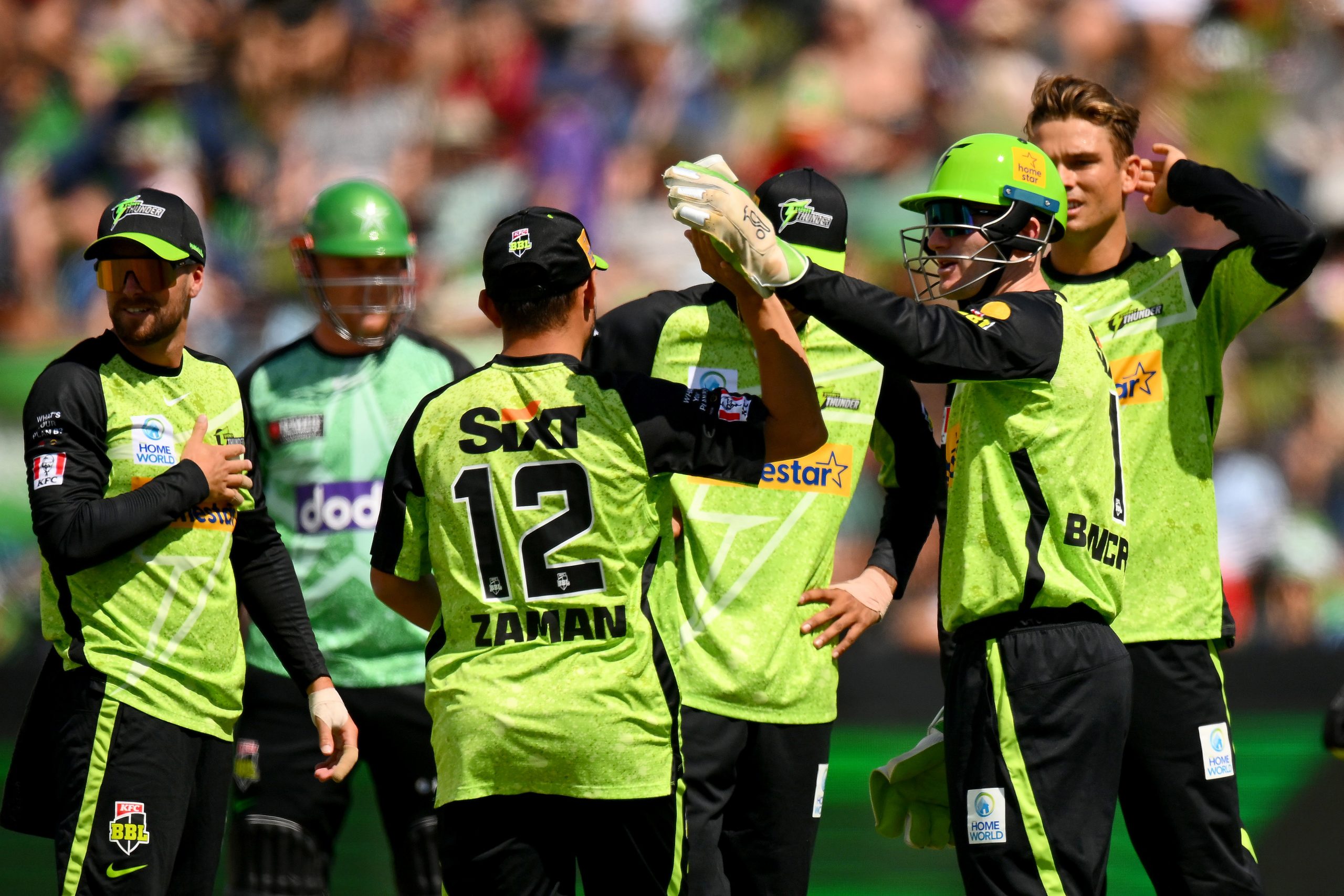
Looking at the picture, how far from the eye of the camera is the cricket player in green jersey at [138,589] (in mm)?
3766

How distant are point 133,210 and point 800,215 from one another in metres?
1.83

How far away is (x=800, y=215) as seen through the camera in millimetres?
4336

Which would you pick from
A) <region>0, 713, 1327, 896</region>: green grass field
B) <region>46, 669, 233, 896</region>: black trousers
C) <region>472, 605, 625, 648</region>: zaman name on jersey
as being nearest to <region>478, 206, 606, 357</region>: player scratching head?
<region>472, 605, 625, 648</region>: zaman name on jersey

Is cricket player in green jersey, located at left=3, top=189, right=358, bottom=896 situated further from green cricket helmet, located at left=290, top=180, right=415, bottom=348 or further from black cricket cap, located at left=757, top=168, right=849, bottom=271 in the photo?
black cricket cap, located at left=757, top=168, right=849, bottom=271

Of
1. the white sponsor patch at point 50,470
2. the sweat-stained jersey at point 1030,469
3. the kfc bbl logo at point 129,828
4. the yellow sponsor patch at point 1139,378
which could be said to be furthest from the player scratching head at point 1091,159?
the kfc bbl logo at point 129,828

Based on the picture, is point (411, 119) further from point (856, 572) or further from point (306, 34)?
point (856, 572)

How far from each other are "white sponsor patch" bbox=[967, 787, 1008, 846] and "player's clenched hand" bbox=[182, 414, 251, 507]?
2016 mm

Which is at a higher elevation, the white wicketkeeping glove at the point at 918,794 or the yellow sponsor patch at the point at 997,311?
the yellow sponsor patch at the point at 997,311

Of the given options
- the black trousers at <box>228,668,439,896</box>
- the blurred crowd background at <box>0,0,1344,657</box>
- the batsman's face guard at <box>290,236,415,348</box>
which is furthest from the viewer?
the blurred crowd background at <box>0,0,1344,657</box>

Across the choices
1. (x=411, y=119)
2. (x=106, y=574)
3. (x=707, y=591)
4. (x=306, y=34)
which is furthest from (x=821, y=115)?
(x=106, y=574)

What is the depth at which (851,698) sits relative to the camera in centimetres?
872

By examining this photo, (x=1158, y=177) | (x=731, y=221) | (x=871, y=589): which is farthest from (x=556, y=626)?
(x=1158, y=177)

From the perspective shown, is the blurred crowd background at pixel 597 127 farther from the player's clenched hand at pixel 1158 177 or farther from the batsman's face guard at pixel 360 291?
the player's clenched hand at pixel 1158 177

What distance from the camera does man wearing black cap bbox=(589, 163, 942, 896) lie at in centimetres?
421
